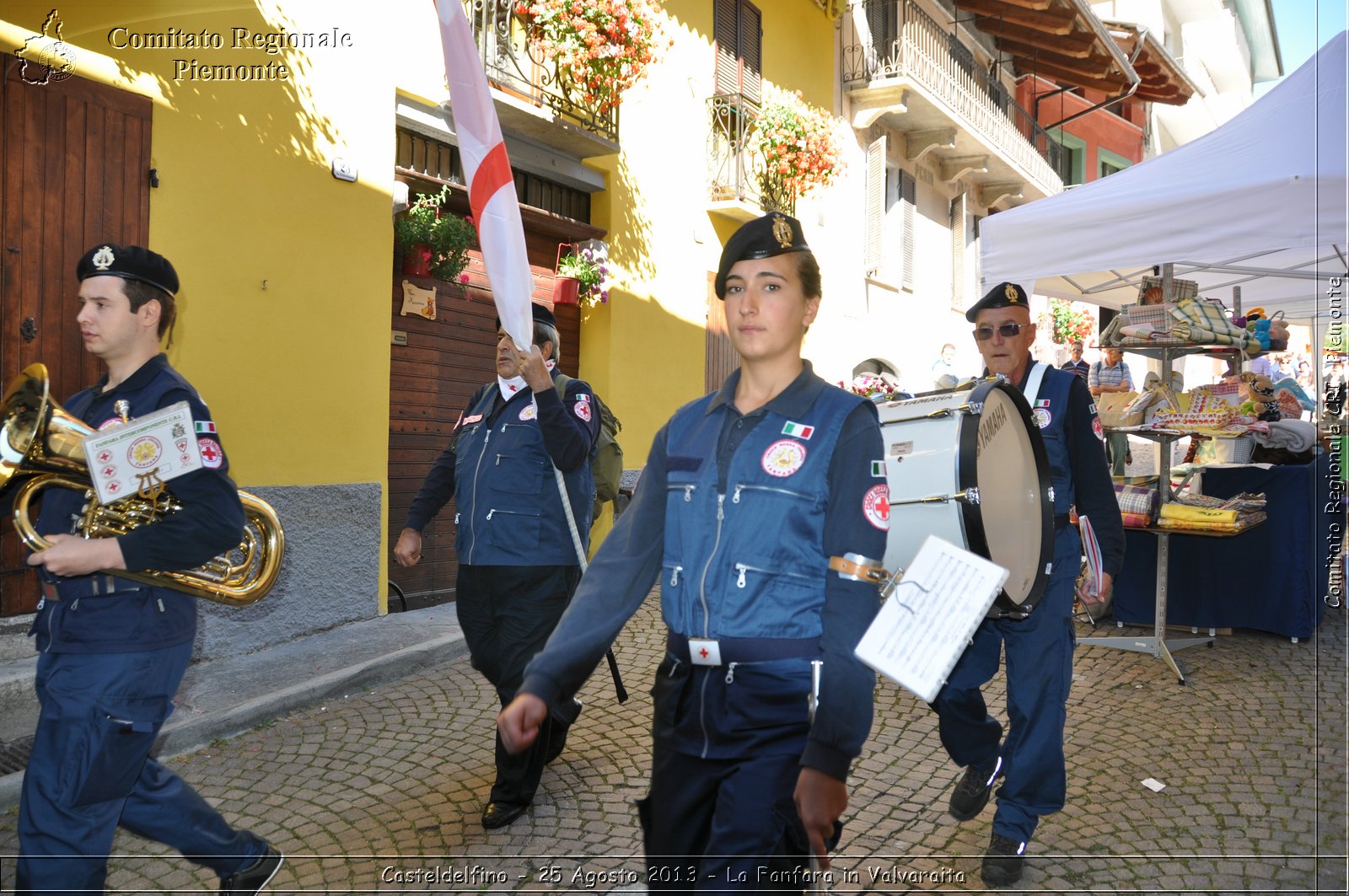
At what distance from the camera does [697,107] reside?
12.3 m

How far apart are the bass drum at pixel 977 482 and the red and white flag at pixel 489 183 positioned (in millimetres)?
1475

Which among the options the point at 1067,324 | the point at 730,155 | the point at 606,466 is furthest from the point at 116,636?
the point at 1067,324

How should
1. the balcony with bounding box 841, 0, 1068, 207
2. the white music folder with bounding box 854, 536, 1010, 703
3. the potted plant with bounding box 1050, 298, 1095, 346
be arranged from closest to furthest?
1. the white music folder with bounding box 854, 536, 1010, 703
2. the balcony with bounding box 841, 0, 1068, 207
3. the potted plant with bounding box 1050, 298, 1095, 346

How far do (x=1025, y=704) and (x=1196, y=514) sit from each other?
370 cm

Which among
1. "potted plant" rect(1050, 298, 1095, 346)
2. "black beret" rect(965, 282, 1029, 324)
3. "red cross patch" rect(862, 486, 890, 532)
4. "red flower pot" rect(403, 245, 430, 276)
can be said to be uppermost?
"potted plant" rect(1050, 298, 1095, 346)

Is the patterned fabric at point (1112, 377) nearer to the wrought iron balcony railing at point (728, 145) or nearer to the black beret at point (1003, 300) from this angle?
the wrought iron balcony railing at point (728, 145)

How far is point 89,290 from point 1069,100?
26.5m

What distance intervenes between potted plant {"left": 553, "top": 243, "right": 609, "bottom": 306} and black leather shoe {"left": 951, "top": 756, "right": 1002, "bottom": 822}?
22.9 feet

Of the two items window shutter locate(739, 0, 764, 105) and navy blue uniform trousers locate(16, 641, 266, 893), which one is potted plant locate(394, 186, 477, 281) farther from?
window shutter locate(739, 0, 764, 105)

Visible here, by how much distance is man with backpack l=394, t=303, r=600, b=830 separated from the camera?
13.9 ft

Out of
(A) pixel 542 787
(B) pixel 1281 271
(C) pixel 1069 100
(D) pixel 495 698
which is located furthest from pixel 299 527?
(C) pixel 1069 100

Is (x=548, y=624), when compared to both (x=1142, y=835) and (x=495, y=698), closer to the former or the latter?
(x=495, y=698)

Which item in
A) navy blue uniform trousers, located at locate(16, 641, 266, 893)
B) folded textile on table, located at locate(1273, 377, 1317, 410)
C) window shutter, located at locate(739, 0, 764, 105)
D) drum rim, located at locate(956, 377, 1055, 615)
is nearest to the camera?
navy blue uniform trousers, located at locate(16, 641, 266, 893)

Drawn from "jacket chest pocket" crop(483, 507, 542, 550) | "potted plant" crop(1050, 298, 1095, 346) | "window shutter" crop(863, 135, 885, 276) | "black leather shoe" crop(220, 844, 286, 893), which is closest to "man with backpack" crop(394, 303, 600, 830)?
"jacket chest pocket" crop(483, 507, 542, 550)
